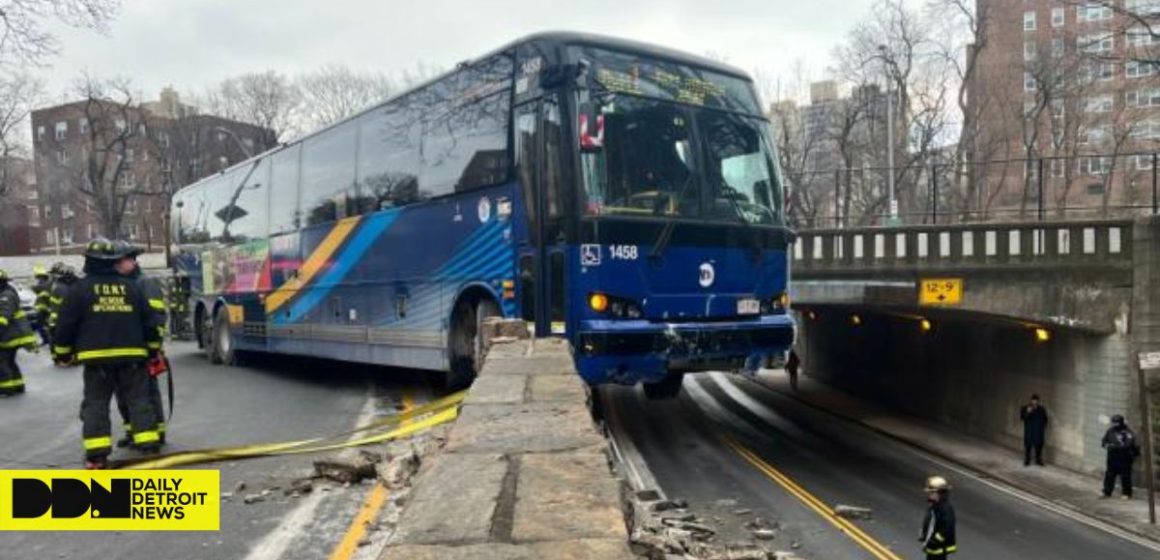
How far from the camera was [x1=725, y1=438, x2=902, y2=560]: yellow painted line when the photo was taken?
1341cm

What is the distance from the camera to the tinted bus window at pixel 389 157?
11227 mm

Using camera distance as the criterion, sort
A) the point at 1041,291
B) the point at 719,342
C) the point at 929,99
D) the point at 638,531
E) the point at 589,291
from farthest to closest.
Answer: the point at 929,99 < the point at 1041,291 < the point at 719,342 < the point at 589,291 < the point at 638,531

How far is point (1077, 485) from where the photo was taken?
61.7 feet

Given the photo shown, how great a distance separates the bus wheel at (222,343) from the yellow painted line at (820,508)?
10.6m

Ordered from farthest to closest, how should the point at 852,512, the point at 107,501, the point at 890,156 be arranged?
the point at 890,156 < the point at 852,512 < the point at 107,501

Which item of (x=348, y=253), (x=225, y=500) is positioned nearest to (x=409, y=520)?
(x=225, y=500)

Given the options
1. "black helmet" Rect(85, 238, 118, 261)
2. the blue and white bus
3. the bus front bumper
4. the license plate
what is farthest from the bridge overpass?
"black helmet" Rect(85, 238, 118, 261)

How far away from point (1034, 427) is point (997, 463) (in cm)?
149

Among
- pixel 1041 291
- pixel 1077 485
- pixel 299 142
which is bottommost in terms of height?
pixel 1077 485

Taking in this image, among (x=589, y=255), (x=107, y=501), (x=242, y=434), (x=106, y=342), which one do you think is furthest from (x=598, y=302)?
(x=107, y=501)

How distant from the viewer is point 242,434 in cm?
872

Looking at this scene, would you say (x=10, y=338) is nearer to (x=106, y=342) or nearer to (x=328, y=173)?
(x=328, y=173)

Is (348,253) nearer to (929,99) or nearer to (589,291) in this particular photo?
(589,291)

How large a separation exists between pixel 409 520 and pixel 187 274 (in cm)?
1958
